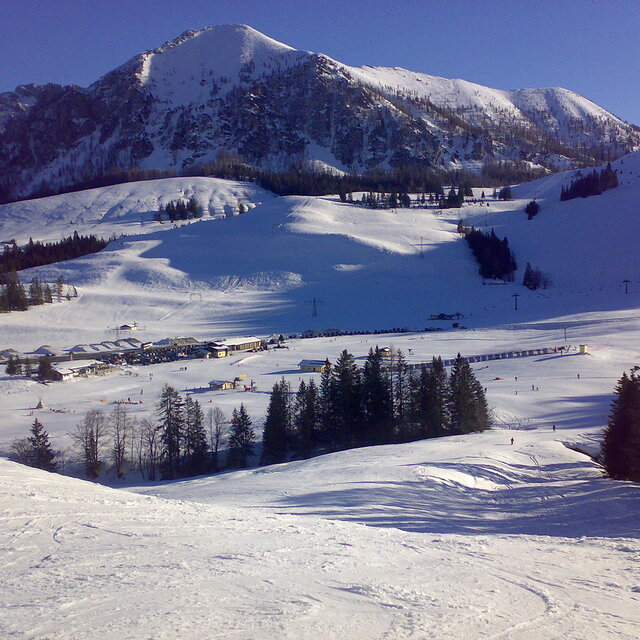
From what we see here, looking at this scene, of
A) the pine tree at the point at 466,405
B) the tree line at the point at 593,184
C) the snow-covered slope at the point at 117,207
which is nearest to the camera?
the pine tree at the point at 466,405

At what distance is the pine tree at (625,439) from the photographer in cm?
1319

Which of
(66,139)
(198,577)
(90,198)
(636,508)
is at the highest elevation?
(66,139)

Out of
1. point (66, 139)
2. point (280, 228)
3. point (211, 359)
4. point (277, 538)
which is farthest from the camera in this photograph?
point (66, 139)

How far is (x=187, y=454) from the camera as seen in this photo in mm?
22609

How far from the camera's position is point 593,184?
9519 centimetres

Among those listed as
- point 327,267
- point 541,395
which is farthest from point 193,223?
point 541,395

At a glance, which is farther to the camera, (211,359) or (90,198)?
(90,198)

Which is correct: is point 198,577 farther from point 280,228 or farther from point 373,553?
point 280,228

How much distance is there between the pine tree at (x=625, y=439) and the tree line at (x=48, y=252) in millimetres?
80365

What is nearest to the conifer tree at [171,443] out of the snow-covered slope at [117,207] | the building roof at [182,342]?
the building roof at [182,342]

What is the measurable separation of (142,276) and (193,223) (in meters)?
23.4

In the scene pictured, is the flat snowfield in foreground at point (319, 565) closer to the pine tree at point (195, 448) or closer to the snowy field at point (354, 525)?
the snowy field at point (354, 525)

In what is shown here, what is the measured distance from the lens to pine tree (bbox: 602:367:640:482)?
13188 mm

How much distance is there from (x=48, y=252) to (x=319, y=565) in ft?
294
